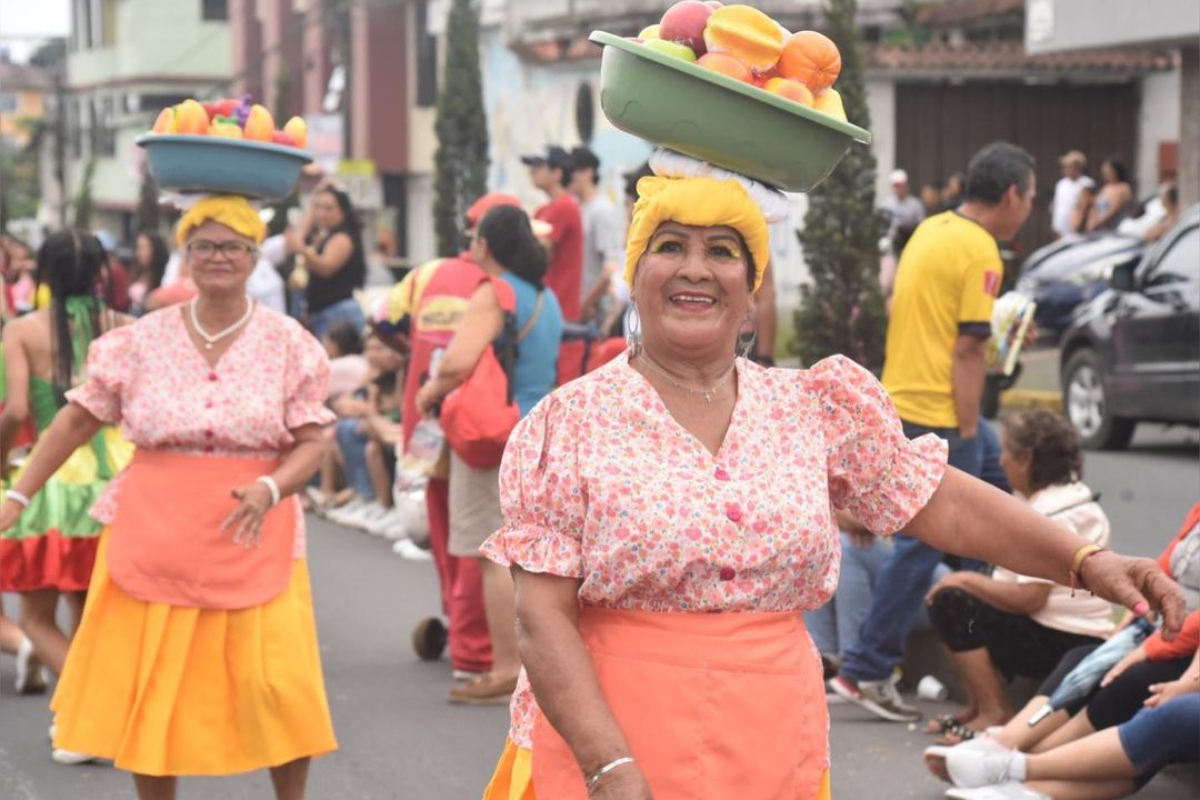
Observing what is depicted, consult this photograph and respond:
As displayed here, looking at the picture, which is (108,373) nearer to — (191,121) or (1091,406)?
(191,121)

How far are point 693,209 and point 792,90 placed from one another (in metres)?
0.28

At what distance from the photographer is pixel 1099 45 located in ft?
61.4

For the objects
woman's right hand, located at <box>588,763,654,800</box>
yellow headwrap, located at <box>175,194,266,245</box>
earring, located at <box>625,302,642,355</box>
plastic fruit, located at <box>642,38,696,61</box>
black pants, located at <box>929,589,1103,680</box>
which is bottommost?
black pants, located at <box>929,589,1103,680</box>

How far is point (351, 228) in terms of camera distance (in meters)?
14.1

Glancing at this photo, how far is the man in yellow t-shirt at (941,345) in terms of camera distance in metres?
7.84

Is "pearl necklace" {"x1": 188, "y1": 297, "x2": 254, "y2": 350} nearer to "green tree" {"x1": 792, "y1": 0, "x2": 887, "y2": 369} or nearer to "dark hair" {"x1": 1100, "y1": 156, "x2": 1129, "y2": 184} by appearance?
"green tree" {"x1": 792, "y1": 0, "x2": 887, "y2": 369}

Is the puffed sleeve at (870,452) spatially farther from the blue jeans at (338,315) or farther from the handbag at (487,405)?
the blue jeans at (338,315)

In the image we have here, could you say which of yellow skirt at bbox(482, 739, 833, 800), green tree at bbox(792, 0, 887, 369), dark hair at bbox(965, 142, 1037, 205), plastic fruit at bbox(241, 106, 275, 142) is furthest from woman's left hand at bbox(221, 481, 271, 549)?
green tree at bbox(792, 0, 887, 369)

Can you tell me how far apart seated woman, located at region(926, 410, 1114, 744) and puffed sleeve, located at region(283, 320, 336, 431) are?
2.48m

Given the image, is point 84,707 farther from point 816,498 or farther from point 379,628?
point 379,628

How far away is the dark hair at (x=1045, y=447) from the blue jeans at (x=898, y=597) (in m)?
0.48

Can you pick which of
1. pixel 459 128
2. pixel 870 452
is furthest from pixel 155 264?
pixel 870 452

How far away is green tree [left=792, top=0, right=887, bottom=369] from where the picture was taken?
14.9 meters

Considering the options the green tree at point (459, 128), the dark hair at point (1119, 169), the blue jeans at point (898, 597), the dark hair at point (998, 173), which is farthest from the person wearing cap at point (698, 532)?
the green tree at point (459, 128)
